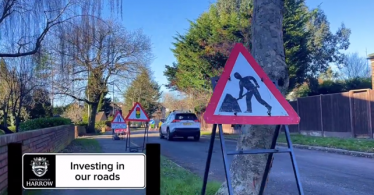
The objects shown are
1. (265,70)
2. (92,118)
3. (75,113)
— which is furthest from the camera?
(75,113)

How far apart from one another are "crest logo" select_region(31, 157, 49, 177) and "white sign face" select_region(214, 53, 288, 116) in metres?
1.59

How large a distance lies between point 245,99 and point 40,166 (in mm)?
1920

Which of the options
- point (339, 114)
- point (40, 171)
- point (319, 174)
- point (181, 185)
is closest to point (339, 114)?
point (339, 114)

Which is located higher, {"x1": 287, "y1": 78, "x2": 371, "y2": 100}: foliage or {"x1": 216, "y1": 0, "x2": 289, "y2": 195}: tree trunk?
{"x1": 287, "y1": 78, "x2": 371, "y2": 100}: foliage

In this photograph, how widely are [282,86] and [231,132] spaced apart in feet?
87.3

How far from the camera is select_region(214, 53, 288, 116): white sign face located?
338 centimetres

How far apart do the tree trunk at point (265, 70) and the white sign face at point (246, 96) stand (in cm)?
136

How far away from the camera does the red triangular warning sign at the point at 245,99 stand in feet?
11.0

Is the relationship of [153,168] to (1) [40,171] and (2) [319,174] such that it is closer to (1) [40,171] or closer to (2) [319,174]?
(1) [40,171]

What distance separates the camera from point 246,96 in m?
3.45

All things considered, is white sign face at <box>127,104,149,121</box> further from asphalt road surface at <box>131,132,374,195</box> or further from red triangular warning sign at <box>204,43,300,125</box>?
red triangular warning sign at <box>204,43,300,125</box>

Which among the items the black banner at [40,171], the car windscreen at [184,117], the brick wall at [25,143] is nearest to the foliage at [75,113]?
the car windscreen at [184,117]

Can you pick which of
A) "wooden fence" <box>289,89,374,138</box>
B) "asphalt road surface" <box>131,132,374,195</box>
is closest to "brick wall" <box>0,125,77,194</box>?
"asphalt road surface" <box>131,132,374,195</box>

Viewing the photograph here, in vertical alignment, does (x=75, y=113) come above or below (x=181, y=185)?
above
